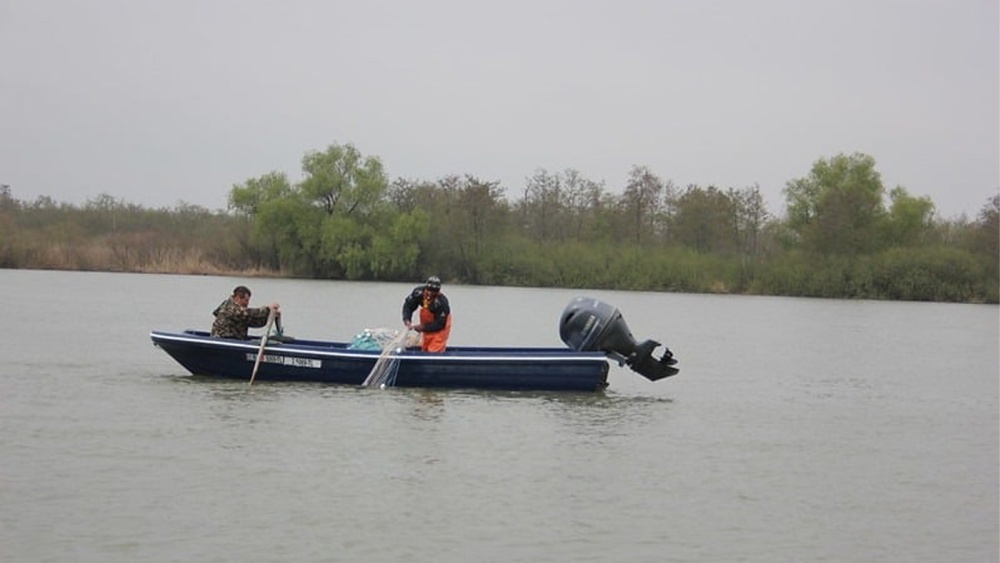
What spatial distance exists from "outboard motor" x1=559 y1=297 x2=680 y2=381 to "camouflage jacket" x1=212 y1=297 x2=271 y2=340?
190 inches

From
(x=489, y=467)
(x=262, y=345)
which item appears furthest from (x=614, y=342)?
(x=489, y=467)

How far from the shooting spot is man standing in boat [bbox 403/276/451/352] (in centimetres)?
2144

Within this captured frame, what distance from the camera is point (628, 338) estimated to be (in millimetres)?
21859

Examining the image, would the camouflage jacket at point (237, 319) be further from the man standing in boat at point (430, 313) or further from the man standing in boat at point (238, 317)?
the man standing in boat at point (430, 313)

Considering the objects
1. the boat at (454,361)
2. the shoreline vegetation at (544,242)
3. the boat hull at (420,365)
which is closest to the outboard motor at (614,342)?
the boat at (454,361)

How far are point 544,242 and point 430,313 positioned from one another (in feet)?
212

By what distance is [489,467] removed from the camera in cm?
1542

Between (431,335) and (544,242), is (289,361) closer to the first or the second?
(431,335)

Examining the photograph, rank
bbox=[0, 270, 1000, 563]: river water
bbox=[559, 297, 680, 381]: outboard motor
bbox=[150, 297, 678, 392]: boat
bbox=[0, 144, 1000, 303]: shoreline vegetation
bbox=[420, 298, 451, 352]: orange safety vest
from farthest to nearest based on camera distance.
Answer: bbox=[0, 144, 1000, 303]: shoreline vegetation → bbox=[559, 297, 680, 381]: outboard motor → bbox=[420, 298, 451, 352]: orange safety vest → bbox=[150, 297, 678, 392]: boat → bbox=[0, 270, 1000, 563]: river water

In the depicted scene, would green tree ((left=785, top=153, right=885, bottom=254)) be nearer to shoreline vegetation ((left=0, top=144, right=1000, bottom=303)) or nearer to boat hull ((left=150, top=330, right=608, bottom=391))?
shoreline vegetation ((left=0, top=144, right=1000, bottom=303))

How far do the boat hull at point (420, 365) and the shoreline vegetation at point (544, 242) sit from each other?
5853 centimetres

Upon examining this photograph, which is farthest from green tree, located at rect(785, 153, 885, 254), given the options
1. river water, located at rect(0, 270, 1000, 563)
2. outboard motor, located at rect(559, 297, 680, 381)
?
outboard motor, located at rect(559, 297, 680, 381)

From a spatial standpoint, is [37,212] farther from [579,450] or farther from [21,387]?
[579,450]

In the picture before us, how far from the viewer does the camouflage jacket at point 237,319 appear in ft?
71.0
